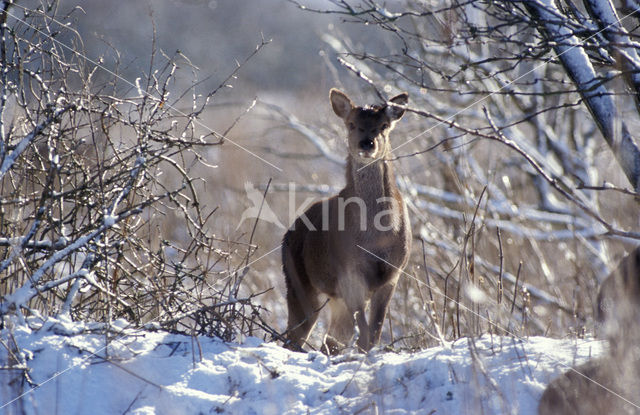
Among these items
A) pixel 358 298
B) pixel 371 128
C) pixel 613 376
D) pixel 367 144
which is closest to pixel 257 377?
pixel 613 376

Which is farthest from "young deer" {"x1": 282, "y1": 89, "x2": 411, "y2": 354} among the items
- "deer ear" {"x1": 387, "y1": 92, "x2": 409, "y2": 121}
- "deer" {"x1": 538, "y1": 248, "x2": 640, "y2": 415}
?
"deer" {"x1": 538, "y1": 248, "x2": 640, "y2": 415}

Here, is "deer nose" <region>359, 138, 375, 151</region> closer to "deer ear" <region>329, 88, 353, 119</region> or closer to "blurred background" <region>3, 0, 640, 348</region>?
"blurred background" <region>3, 0, 640, 348</region>

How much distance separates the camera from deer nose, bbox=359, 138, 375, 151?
702 cm

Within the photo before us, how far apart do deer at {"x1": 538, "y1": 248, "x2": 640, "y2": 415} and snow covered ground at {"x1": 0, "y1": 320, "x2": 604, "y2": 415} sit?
16 cm

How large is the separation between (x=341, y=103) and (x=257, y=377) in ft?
13.4

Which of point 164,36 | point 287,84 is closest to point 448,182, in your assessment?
point 287,84

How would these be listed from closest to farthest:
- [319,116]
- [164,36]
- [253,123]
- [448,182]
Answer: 1. [448,182]
2. [319,116]
3. [253,123]
4. [164,36]

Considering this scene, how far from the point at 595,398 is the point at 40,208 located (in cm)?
328

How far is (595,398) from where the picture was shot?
3771 millimetres

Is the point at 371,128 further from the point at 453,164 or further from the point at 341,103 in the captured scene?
the point at 453,164

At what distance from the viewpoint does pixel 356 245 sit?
662 cm

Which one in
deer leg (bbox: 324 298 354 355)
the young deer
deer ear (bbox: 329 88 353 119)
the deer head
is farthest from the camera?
deer ear (bbox: 329 88 353 119)

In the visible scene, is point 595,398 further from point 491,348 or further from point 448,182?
point 448,182

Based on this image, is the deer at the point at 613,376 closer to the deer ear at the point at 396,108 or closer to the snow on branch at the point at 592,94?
the snow on branch at the point at 592,94
